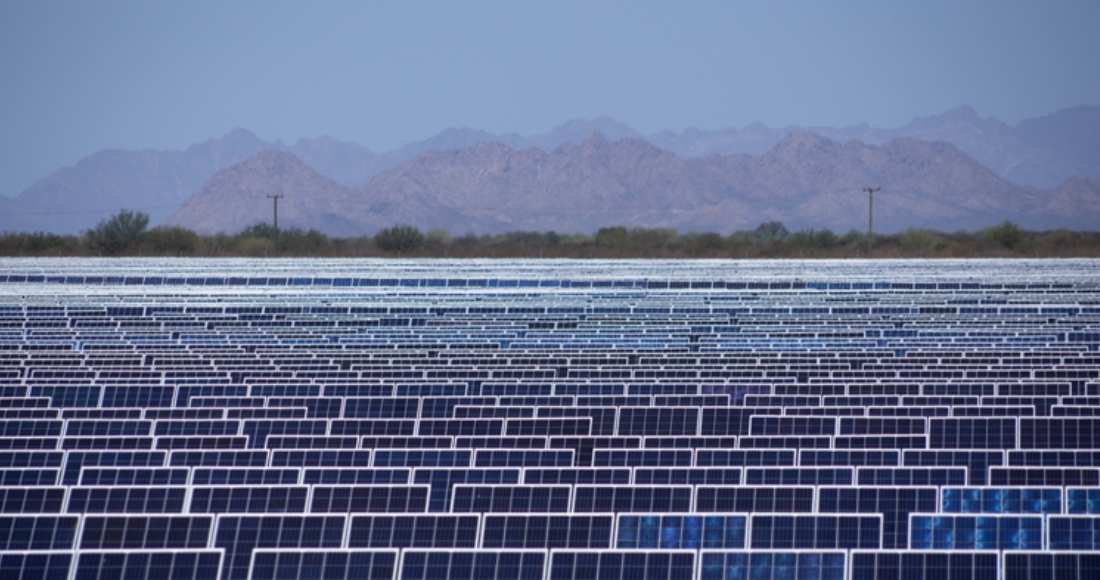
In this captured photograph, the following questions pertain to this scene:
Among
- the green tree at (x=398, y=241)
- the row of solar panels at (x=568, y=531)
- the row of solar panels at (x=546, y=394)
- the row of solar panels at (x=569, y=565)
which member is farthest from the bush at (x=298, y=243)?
the row of solar panels at (x=569, y=565)

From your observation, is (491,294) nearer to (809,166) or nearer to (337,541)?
(337,541)

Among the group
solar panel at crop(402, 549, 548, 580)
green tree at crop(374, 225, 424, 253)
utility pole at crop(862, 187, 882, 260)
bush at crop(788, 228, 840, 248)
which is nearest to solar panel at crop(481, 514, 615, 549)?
solar panel at crop(402, 549, 548, 580)

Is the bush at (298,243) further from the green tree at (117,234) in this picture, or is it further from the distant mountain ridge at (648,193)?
the distant mountain ridge at (648,193)

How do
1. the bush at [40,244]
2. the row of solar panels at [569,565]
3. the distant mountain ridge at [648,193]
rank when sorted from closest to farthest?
the row of solar panels at [569,565] < the bush at [40,244] < the distant mountain ridge at [648,193]

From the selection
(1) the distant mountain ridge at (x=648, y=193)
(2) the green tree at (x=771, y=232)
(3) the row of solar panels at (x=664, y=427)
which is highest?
(1) the distant mountain ridge at (x=648, y=193)

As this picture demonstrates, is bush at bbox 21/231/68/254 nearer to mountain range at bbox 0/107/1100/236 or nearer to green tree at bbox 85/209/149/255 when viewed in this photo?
green tree at bbox 85/209/149/255

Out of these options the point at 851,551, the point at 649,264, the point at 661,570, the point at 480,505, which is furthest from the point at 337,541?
the point at 649,264
